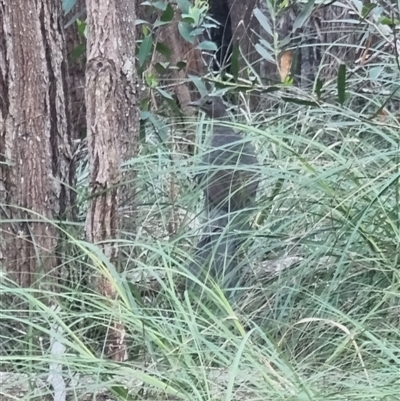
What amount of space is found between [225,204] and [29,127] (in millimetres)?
494

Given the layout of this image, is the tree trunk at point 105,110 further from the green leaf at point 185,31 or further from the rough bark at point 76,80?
the rough bark at point 76,80

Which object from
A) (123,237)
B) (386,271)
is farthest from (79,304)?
(386,271)

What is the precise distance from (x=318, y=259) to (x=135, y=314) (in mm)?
468

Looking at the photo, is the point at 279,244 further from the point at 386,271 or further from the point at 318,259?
the point at 386,271

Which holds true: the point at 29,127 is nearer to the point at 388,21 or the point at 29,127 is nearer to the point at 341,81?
the point at 341,81

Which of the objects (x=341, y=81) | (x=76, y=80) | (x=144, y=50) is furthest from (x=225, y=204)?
→ (x=76, y=80)

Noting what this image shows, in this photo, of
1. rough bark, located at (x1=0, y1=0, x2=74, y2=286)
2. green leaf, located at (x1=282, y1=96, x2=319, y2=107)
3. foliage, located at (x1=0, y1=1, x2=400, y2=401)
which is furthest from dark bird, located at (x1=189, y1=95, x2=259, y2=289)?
rough bark, located at (x1=0, y1=0, x2=74, y2=286)

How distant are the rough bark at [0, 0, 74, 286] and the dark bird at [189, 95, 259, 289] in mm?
358

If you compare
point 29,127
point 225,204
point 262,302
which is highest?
point 29,127

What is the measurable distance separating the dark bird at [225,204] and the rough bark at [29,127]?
1.17 ft

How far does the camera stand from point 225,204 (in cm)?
173

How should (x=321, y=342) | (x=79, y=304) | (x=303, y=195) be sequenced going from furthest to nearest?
(x=303, y=195), (x=79, y=304), (x=321, y=342)

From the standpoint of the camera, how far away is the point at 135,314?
124 cm

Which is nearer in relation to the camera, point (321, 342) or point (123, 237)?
point (321, 342)
